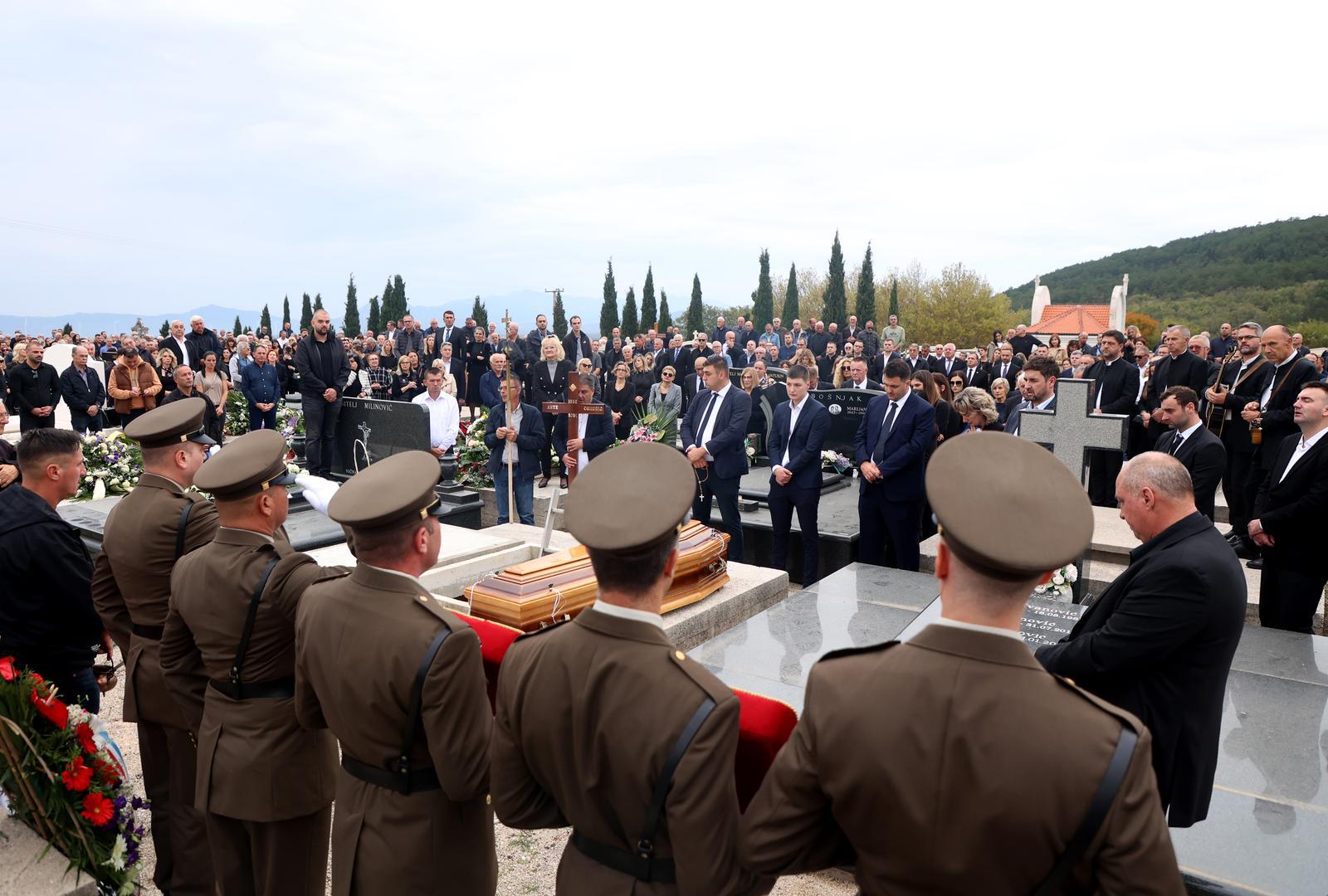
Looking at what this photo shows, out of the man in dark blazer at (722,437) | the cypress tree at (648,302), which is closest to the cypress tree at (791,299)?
the cypress tree at (648,302)

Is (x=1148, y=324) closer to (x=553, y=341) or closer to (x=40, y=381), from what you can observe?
(x=553, y=341)

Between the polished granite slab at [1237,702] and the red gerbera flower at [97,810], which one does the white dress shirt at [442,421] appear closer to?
the polished granite slab at [1237,702]

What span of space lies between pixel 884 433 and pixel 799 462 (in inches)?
30.0

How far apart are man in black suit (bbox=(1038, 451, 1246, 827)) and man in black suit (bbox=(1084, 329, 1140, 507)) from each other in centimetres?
723

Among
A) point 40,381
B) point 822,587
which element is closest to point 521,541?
point 822,587

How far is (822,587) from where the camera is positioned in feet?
21.2

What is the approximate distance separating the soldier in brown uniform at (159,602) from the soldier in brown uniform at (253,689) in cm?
45

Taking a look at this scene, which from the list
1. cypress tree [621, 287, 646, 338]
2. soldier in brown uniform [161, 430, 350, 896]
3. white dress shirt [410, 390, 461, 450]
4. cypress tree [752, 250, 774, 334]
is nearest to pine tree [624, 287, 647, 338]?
cypress tree [621, 287, 646, 338]

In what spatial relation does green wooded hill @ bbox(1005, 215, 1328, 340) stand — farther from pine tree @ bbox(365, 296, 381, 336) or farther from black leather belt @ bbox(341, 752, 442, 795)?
black leather belt @ bbox(341, 752, 442, 795)

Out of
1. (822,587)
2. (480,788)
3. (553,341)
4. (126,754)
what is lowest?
(126,754)

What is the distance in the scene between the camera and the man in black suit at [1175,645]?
2844 mm

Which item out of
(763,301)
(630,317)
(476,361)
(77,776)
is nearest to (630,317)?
(630,317)

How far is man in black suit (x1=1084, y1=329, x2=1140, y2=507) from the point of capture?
31.5ft

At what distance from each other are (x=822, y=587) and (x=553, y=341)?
5972mm
